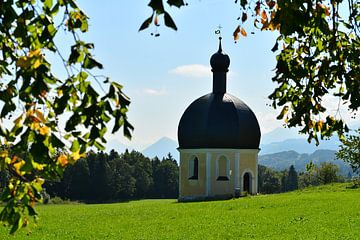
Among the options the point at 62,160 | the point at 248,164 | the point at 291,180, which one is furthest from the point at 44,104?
the point at 291,180

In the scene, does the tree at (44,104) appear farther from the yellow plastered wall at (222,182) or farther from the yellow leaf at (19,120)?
the yellow plastered wall at (222,182)

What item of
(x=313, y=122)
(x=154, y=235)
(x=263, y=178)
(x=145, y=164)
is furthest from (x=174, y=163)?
(x=313, y=122)

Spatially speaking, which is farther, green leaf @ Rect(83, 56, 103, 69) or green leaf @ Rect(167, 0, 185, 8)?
green leaf @ Rect(83, 56, 103, 69)

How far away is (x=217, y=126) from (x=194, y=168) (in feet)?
11.1

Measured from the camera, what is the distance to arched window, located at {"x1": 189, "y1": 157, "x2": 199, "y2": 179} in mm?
35600

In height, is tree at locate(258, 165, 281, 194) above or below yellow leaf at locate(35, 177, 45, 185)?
above

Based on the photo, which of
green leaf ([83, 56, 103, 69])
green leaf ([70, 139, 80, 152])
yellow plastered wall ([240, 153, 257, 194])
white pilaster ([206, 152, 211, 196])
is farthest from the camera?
yellow plastered wall ([240, 153, 257, 194])

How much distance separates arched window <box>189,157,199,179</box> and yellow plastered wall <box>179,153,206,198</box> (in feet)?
0.71

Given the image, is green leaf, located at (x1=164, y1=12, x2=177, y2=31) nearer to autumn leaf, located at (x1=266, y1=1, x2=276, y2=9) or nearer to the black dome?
autumn leaf, located at (x1=266, y1=1, x2=276, y2=9)

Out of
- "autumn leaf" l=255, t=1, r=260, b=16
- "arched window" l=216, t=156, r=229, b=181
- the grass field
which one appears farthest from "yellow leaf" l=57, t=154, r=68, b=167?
"arched window" l=216, t=156, r=229, b=181

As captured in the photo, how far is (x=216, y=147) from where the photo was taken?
114 feet

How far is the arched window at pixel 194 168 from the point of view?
35.6 meters

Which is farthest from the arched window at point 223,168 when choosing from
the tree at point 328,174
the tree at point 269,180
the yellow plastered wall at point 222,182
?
the tree at point 269,180

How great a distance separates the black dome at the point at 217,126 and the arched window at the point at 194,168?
119 centimetres
